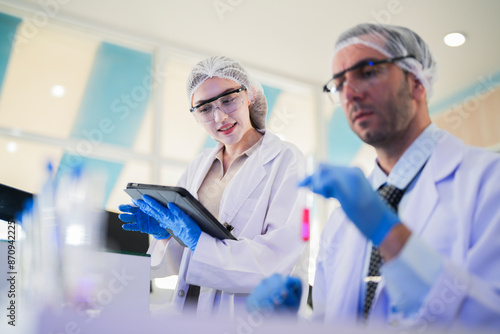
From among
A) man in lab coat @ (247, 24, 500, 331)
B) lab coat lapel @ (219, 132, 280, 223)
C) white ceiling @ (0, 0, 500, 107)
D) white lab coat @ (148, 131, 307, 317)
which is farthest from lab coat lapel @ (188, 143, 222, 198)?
white ceiling @ (0, 0, 500, 107)

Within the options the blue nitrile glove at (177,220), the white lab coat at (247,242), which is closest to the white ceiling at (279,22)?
the white lab coat at (247,242)

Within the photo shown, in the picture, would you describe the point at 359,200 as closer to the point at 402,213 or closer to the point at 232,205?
the point at 402,213

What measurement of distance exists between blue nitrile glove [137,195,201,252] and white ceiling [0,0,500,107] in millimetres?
2717

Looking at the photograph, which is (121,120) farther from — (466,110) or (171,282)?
(466,110)

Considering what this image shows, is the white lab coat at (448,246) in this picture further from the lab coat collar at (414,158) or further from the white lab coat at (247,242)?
the white lab coat at (247,242)

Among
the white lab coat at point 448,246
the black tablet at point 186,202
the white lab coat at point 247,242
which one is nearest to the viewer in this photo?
the white lab coat at point 448,246

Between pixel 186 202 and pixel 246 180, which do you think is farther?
pixel 246 180

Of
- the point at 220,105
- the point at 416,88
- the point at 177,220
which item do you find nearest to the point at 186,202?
the point at 177,220

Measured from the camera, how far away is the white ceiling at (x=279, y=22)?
4.01 m

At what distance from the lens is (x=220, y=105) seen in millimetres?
2016

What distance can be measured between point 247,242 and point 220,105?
65cm

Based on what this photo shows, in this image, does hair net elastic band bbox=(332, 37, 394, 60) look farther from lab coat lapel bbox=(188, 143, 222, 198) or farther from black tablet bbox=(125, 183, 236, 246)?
lab coat lapel bbox=(188, 143, 222, 198)

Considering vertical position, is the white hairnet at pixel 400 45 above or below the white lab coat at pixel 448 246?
above

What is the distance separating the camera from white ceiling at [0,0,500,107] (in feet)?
13.2
